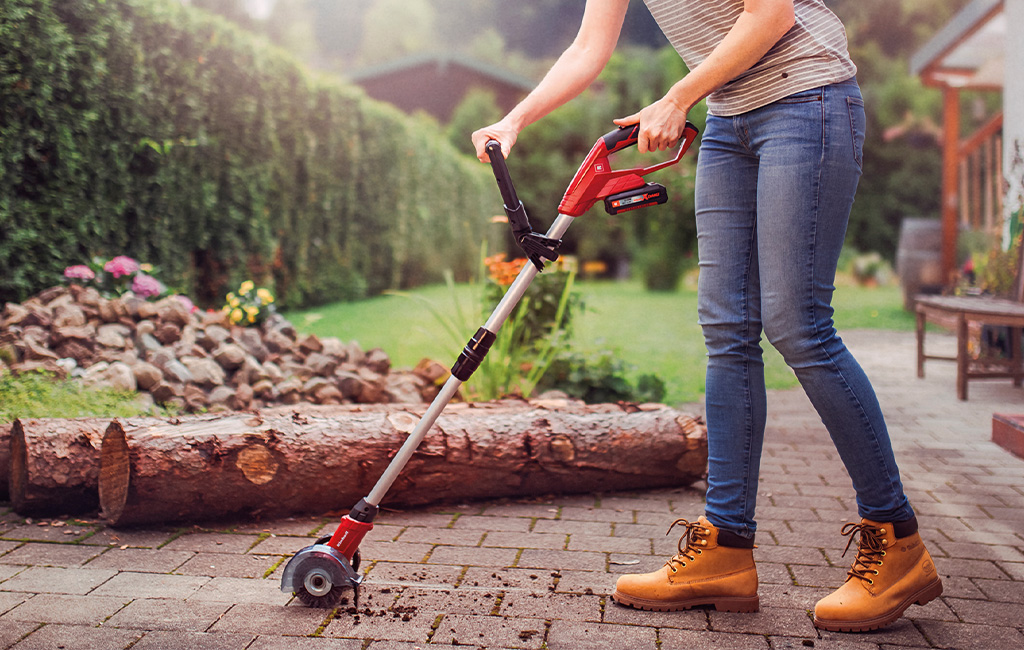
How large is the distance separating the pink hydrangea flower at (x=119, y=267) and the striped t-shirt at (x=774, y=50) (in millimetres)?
3831

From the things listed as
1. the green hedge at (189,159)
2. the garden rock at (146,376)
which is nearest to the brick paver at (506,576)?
the garden rock at (146,376)

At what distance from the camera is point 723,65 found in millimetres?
1607

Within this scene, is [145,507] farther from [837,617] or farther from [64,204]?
[64,204]

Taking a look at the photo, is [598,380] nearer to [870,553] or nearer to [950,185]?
[870,553]

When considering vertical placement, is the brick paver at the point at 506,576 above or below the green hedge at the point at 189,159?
below

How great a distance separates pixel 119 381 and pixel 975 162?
8251mm

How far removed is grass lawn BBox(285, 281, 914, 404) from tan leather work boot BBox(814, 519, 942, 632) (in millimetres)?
1713

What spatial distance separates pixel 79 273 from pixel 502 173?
3787mm

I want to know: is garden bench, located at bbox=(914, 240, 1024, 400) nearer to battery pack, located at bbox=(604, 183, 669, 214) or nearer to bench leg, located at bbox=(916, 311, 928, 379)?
bench leg, located at bbox=(916, 311, 928, 379)

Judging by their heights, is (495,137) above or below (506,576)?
above

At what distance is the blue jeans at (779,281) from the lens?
5.32ft

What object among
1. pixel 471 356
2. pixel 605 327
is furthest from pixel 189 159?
pixel 471 356

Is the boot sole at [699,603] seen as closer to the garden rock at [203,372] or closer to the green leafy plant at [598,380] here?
the green leafy plant at [598,380]

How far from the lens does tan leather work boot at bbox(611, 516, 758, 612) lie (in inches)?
70.0
